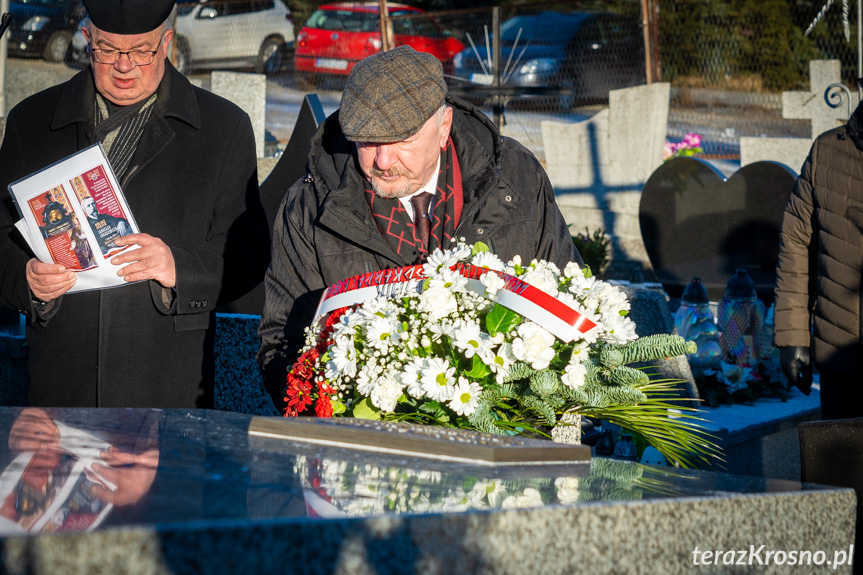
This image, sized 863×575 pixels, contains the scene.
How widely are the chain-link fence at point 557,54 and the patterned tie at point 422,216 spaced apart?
834 centimetres

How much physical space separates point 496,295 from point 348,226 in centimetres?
68

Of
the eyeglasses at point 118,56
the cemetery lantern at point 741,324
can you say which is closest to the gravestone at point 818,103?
the cemetery lantern at point 741,324

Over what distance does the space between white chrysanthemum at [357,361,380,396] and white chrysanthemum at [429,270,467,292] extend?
0.20 meters

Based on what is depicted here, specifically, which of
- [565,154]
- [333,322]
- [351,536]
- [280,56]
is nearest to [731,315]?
[333,322]

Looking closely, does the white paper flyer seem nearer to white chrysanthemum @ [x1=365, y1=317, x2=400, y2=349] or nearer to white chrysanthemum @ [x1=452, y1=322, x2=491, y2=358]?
white chrysanthemum @ [x1=365, y1=317, x2=400, y2=349]

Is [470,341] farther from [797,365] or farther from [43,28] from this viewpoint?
[43,28]

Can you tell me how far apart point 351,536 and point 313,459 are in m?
0.33

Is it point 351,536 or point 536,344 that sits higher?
point 536,344

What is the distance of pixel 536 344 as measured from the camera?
1.87 meters

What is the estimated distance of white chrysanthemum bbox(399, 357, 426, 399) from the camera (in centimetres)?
187

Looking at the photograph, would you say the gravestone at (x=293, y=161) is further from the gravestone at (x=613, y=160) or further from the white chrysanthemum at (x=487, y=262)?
the gravestone at (x=613, y=160)

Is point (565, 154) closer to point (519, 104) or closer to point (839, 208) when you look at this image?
point (519, 104)

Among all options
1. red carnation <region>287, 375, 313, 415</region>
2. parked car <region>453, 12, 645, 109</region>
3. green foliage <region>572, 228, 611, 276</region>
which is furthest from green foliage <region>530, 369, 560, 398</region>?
parked car <region>453, 12, 645, 109</region>

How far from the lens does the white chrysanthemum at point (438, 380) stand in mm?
1861
